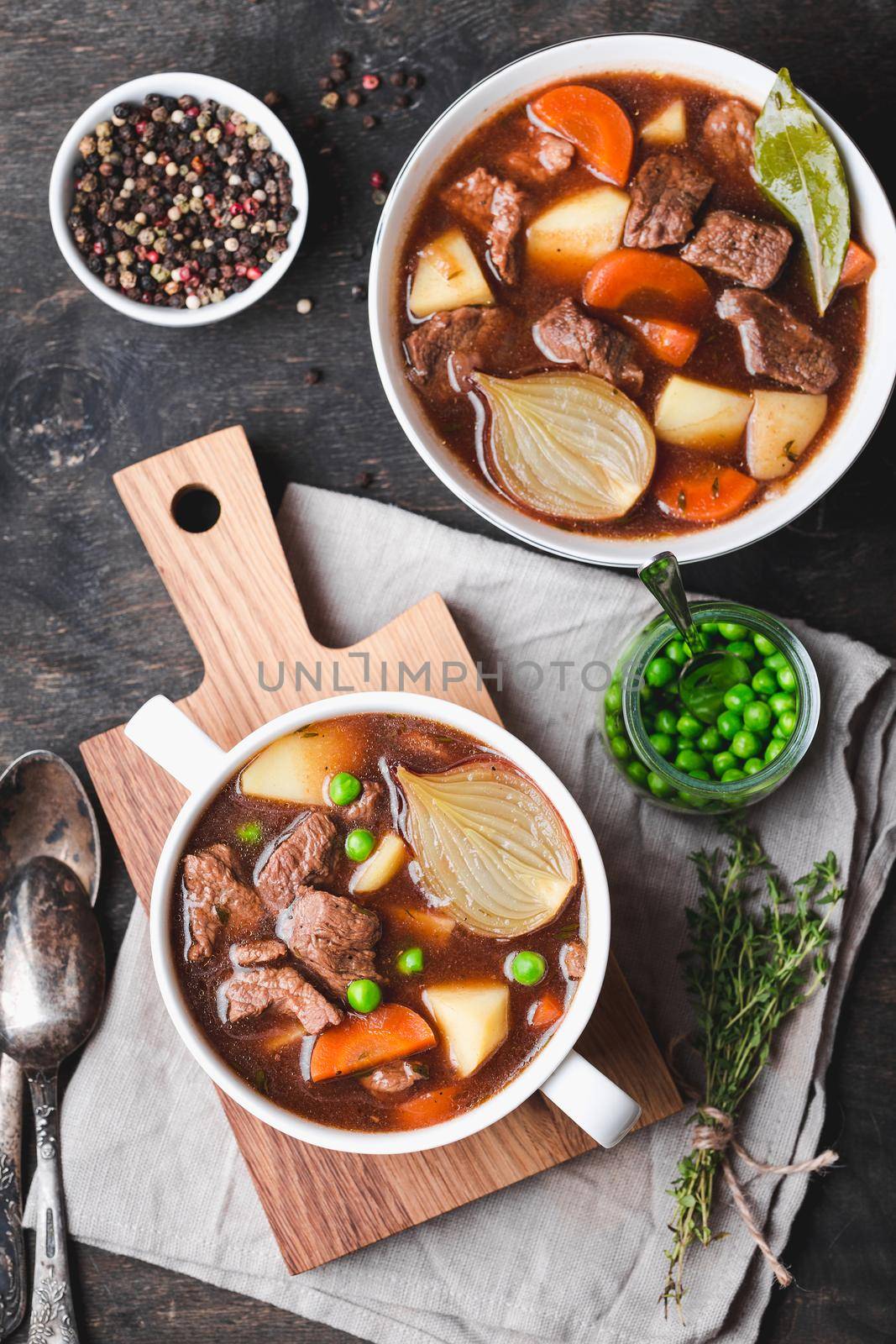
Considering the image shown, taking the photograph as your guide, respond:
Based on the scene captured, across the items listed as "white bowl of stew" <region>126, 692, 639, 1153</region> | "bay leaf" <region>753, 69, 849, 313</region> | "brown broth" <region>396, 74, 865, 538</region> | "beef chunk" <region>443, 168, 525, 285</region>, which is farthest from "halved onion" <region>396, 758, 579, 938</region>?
"bay leaf" <region>753, 69, 849, 313</region>

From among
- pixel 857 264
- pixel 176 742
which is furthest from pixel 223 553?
pixel 857 264

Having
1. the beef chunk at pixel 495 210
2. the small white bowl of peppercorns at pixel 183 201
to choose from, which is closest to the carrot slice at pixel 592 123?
the beef chunk at pixel 495 210

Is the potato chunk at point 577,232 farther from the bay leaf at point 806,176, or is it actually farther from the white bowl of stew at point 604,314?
the bay leaf at point 806,176

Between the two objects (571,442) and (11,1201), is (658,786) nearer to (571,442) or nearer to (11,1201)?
(571,442)

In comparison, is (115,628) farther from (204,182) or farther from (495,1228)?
(495,1228)

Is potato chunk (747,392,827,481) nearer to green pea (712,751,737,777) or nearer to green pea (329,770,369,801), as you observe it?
green pea (712,751,737,777)
